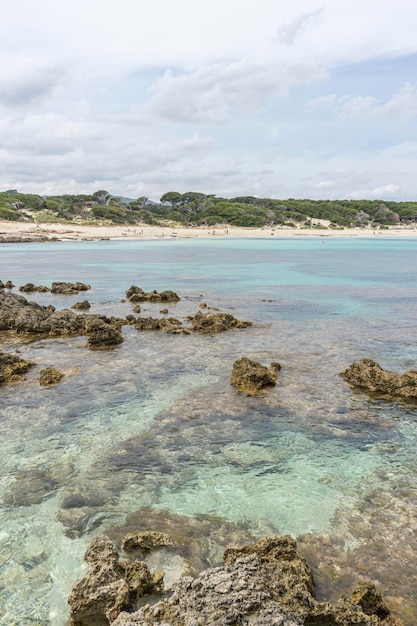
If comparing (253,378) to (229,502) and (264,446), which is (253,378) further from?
(229,502)

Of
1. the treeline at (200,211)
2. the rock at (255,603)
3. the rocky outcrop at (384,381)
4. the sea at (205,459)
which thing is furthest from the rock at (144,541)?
the treeline at (200,211)

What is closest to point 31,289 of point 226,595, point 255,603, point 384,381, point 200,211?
point 384,381

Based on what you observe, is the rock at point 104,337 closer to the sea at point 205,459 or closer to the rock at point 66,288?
the sea at point 205,459

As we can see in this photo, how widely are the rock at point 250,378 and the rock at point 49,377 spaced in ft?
16.8

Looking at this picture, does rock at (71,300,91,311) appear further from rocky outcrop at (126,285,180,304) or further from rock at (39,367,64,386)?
rock at (39,367,64,386)

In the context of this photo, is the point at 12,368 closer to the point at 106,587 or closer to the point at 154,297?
the point at 106,587

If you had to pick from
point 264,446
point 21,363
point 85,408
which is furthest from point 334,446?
point 21,363

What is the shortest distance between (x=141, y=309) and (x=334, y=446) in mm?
17099

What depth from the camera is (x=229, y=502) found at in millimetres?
7422

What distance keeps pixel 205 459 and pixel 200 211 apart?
13601cm

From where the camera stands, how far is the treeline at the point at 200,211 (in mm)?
119375

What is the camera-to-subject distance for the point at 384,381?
1225 centimetres

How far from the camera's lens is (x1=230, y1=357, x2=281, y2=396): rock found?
12.1 metres

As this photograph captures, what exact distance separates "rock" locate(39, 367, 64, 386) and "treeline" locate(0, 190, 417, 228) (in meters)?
99.6
